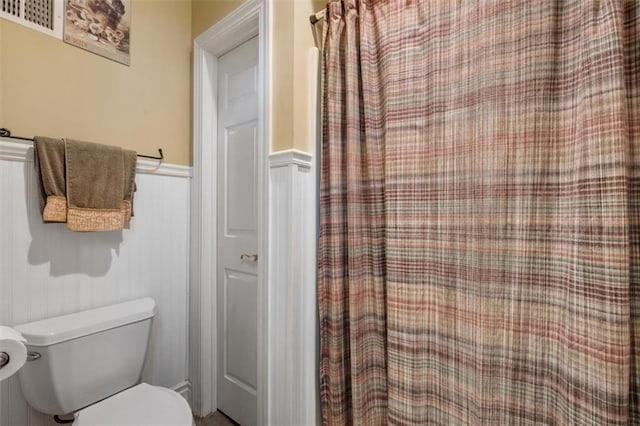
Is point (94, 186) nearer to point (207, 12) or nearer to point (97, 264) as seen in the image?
point (97, 264)

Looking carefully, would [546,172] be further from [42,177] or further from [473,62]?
[42,177]

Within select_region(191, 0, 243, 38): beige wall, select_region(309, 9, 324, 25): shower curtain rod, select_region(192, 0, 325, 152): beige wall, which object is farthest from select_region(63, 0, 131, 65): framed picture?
select_region(309, 9, 324, 25): shower curtain rod

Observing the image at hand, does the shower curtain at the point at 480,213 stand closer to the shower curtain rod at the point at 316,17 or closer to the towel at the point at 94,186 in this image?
the shower curtain rod at the point at 316,17

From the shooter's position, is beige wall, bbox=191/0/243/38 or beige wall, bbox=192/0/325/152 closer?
beige wall, bbox=192/0/325/152

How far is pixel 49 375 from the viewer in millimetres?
1012

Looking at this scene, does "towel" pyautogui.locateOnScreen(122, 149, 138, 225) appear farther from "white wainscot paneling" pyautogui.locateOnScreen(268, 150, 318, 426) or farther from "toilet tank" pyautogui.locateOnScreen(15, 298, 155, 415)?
"white wainscot paneling" pyautogui.locateOnScreen(268, 150, 318, 426)

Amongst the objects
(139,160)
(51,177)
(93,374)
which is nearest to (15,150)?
(51,177)

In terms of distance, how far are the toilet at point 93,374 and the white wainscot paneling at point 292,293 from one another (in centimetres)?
35

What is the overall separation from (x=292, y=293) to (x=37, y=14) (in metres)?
1.48

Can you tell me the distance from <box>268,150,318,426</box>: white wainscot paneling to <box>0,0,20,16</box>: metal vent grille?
1077 millimetres

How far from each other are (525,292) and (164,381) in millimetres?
1714

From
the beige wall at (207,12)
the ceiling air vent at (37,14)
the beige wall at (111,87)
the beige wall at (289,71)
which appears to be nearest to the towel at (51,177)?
the beige wall at (111,87)

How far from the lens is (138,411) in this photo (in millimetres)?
1034

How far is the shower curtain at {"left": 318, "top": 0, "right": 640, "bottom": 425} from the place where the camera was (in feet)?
2.28
